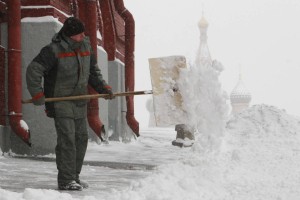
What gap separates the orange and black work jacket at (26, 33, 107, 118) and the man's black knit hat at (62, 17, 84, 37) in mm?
62

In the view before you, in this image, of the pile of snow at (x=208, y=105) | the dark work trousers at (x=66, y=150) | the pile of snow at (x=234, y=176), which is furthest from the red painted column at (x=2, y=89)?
the dark work trousers at (x=66, y=150)

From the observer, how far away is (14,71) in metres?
9.83

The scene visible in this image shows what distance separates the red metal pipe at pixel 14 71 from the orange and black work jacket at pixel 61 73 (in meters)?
4.06

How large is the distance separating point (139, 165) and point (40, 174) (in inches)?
86.4

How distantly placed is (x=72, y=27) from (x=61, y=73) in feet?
1.54

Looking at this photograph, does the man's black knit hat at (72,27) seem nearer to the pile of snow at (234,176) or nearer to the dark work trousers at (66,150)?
the dark work trousers at (66,150)

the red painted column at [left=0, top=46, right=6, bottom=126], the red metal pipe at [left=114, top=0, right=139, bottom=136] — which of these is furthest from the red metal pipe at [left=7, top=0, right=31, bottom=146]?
the red metal pipe at [left=114, top=0, right=139, bottom=136]

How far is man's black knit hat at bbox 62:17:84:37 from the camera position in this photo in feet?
18.8

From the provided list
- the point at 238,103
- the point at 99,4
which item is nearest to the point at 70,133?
the point at 99,4

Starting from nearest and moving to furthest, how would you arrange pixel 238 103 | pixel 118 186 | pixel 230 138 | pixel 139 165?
pixel 118 186, pixel 139 165, pixel 230 138, pixel 238 103

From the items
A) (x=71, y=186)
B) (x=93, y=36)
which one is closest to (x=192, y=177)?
(x=71, y=186)

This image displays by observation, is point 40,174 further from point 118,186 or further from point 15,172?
point 118,186

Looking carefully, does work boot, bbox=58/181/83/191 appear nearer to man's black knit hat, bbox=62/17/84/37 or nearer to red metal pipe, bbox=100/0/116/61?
man's black knit hat, bbox=62/17/84/37

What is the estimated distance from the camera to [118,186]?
6.27m
